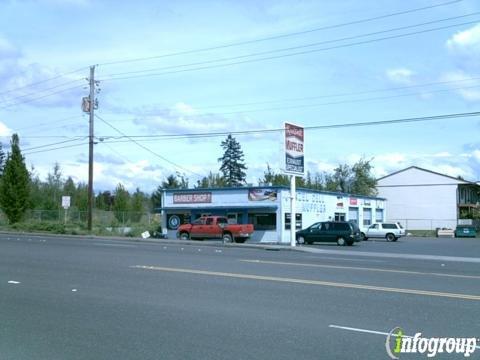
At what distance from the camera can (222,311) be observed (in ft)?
33.8

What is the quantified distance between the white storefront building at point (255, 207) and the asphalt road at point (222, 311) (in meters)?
27.2

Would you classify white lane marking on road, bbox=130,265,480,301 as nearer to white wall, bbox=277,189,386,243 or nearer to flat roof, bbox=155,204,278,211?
white wall, bbox=277,189,386,243

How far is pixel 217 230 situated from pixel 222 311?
30.5 m

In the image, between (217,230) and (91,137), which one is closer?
(217,230)

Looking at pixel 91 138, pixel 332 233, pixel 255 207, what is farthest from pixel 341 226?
pixel 91 138

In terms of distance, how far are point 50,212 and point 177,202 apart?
19931 millimetres

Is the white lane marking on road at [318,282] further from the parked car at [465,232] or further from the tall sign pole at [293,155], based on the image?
the parked car at [465,232]

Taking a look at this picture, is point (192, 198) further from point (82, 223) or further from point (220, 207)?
point (82, 223)

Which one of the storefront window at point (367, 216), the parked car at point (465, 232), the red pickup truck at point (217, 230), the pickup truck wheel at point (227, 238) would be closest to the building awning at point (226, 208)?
the red pickup truck at point (217, 230)

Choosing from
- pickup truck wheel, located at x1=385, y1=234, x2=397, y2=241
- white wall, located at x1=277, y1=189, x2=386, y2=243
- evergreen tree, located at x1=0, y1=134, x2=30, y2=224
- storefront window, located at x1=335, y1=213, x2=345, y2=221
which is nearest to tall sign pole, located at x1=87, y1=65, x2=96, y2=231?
evergreen tree, located at x1=0, y1=134, x2=30, y2=224

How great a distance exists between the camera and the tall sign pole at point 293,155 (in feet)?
123

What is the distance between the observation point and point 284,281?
14.4m

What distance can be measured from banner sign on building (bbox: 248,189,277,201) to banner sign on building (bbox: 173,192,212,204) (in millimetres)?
3780

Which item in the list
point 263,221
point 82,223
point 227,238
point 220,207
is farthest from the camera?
point 82,223
